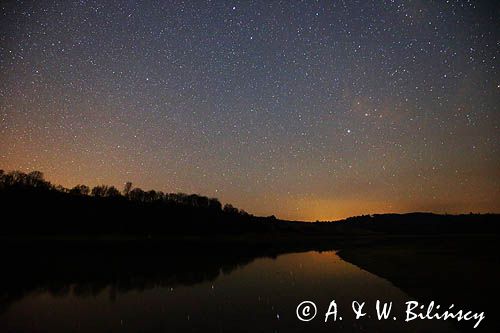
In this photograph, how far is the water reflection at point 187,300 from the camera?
13328 mm

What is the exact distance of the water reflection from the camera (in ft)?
43.7

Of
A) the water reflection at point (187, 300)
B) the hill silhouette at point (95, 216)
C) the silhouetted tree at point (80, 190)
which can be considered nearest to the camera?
the water reflection at point (187, 300)

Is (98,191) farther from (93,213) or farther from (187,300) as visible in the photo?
(187,300)

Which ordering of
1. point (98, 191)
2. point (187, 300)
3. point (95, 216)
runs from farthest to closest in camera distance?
1. point (98, 191)
2. point (95, 216)
3. point (187, 300)

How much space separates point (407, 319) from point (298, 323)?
434 cm

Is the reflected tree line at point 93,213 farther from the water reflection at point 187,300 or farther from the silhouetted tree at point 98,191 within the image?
the water reflection at point 187,300

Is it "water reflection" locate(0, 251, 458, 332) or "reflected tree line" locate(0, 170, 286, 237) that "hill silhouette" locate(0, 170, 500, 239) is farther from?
"water reflection" locate(0, 251, 458, 332)

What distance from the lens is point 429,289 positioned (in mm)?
19031

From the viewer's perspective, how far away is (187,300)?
60.5 ft

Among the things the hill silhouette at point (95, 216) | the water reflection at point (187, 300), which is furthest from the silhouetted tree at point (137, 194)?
the water reflection at point (187, 300)

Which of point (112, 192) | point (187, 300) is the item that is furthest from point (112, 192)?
point (187, 300)

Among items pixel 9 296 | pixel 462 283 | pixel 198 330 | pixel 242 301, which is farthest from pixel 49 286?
pixel 462 283

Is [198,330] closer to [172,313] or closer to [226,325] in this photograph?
[226,325]

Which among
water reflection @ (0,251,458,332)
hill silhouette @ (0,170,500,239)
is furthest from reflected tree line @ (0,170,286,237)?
water reflection @ (0,251,458,332)
